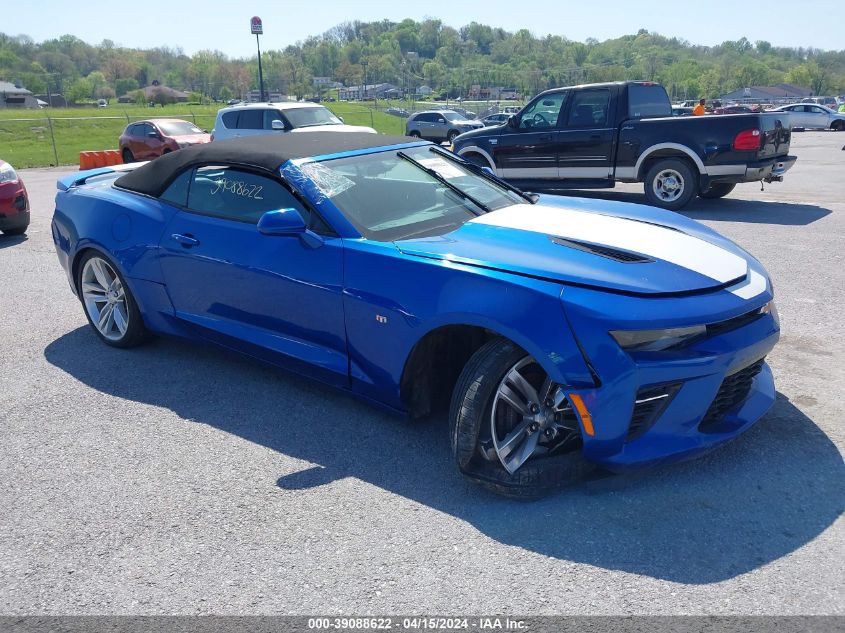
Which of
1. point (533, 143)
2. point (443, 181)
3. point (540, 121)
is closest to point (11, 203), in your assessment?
point (443, 181)

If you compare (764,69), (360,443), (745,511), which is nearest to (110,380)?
(360,443)

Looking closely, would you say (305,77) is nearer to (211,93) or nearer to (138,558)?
(211,93)

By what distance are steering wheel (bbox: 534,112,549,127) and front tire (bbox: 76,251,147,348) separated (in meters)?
8.40

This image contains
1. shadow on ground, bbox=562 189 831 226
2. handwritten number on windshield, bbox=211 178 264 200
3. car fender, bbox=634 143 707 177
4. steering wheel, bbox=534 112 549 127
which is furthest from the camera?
steering wheel, bbox=534 112 549 127

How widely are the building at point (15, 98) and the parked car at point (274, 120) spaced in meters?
114

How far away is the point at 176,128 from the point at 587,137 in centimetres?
1315

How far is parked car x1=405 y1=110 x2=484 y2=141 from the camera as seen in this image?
31531mm

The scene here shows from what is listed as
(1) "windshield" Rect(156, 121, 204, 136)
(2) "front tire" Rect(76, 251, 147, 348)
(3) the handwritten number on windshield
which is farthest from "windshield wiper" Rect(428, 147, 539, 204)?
(1) "windshield" Rect(156, 121, 204, 136)

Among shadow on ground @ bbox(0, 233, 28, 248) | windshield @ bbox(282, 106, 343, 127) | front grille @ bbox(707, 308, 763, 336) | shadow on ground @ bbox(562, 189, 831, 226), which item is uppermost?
front grille @ bbox(707, 308, 763, 336)

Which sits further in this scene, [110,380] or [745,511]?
[110,380]

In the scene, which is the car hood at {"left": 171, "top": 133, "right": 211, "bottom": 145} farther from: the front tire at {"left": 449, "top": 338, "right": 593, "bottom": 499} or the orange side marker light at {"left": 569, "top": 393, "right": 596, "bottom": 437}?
the orange side marker light at {"left": 569, "top": 393, "right": 596, "bottom": 437}

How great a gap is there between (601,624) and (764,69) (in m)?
178

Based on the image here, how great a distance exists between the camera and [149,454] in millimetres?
3684

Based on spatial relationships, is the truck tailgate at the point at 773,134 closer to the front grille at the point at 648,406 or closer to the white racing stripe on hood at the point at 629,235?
the white racing stripe on hood at the point at 629,235
